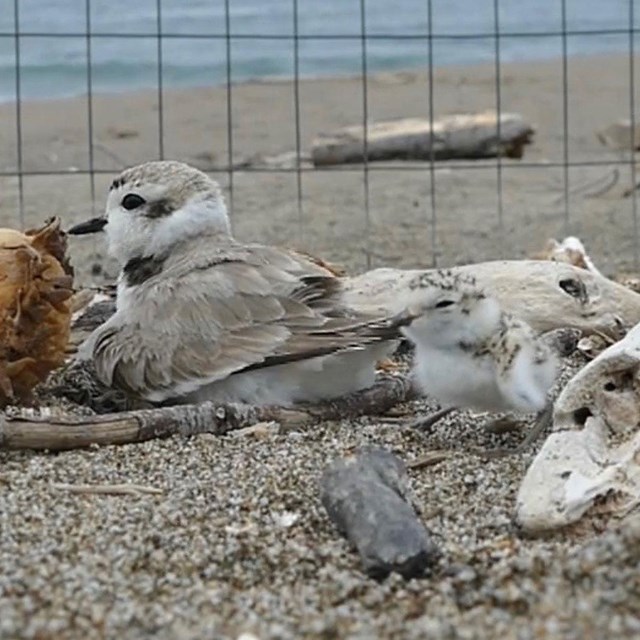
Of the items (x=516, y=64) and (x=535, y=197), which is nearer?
(x=535, y=197)

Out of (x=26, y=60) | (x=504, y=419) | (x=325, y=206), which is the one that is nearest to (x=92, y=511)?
(x=504, y=419)

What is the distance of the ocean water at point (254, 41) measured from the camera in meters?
16.1

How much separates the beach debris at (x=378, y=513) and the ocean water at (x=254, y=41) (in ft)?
31.5

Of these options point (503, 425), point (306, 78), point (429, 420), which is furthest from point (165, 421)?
point (306, 78)

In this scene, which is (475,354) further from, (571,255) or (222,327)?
(571,255)

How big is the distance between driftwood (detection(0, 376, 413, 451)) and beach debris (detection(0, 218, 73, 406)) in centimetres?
38

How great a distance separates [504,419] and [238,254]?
3.26ft

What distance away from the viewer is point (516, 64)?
23.0 m

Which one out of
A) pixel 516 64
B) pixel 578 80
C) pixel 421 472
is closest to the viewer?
pixel 421 472

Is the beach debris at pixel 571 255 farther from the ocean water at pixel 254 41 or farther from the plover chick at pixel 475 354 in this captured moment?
the ocean water at pixel 254 41

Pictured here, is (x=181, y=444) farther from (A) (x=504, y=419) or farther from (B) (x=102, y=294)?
(B) (x=102, y=294)

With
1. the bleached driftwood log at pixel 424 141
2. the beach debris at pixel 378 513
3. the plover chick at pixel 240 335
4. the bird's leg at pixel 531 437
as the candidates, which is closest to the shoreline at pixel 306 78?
the bleached driftwood log at pixel 424 141

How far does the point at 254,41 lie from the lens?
20.5m

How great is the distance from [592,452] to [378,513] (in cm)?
74
